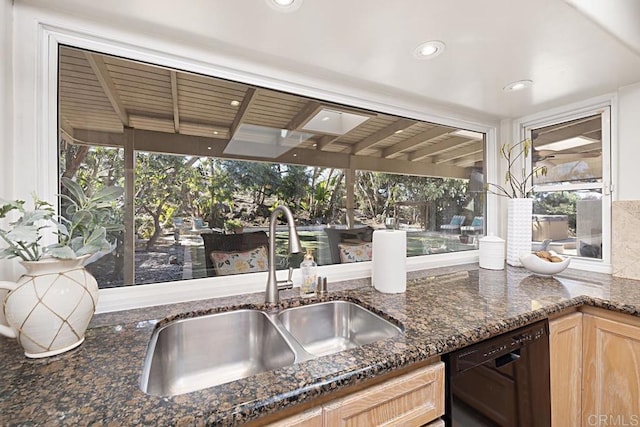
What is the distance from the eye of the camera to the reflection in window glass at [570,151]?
1.77 metres

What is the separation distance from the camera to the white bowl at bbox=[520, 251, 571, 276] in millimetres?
1617

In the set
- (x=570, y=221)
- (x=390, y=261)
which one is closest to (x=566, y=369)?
(x=390, y=261)

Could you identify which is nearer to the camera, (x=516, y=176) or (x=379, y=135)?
(x=379, y=135)

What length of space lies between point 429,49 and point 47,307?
64.6 inches

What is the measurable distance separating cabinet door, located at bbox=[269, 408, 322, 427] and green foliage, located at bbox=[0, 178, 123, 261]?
729 millimetres

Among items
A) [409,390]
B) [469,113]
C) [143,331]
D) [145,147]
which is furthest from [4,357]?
[469,113]

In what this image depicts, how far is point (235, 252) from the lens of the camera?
1495 mm

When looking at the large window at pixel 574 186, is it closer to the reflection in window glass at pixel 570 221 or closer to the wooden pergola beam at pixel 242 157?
the reflection in window glass at pixel 570 221

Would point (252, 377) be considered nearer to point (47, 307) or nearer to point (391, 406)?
point (391, 406)

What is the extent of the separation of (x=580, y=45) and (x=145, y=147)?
1931 millimetres

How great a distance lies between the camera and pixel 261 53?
1273mm

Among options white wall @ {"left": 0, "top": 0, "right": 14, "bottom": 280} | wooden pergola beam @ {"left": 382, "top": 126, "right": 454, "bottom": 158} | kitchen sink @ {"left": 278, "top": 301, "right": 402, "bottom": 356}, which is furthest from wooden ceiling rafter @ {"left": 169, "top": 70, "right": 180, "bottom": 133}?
wooden pergola beam @ {"left": 382, "top": 126, "right": 454, "bottom": 158}

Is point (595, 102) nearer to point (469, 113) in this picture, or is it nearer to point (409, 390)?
point (469, 113)

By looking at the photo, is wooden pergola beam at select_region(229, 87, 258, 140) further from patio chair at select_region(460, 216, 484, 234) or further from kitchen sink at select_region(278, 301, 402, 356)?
patio chair at select_region(460, 216, 484, 234)
